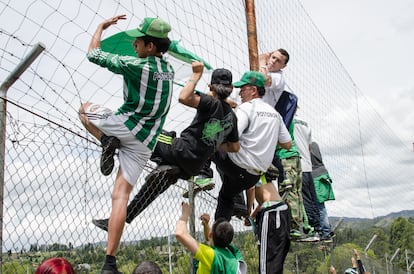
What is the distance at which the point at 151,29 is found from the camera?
3.62 m

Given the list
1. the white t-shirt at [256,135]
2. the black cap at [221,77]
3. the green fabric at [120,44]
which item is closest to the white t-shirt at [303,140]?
the white t-shirt at [256,135]

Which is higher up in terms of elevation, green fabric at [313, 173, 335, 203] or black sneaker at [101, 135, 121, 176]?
green fabric at [313, 173, 335, 203]

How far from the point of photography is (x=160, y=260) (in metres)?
4.03

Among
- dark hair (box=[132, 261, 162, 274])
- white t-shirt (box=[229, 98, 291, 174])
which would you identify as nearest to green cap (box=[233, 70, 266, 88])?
white t-shirt (box=[229, 98, 291, 174])

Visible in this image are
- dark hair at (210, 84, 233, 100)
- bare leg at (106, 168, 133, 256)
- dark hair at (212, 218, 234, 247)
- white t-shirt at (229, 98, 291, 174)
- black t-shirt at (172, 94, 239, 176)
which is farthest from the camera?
white t-shirt at (229, 98, 291, 174)

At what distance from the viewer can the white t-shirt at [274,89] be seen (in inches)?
203

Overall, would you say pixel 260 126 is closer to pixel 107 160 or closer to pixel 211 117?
pixel 211 117

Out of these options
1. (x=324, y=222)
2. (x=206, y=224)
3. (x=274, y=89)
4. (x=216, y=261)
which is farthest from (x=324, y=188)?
(x=216, y=261)

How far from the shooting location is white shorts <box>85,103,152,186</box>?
3498 millimetres

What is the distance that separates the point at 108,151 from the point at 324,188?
4029 millimetres

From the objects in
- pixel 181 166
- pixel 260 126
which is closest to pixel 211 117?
pixel 181 166

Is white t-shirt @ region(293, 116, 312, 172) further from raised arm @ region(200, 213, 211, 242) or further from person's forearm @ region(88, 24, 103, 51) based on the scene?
person's forearm @ region(88, 24, 103, 51)

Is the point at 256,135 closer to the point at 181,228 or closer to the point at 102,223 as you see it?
the point at 181,228

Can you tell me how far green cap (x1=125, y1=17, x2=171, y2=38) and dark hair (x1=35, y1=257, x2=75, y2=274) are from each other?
5.31 feet
